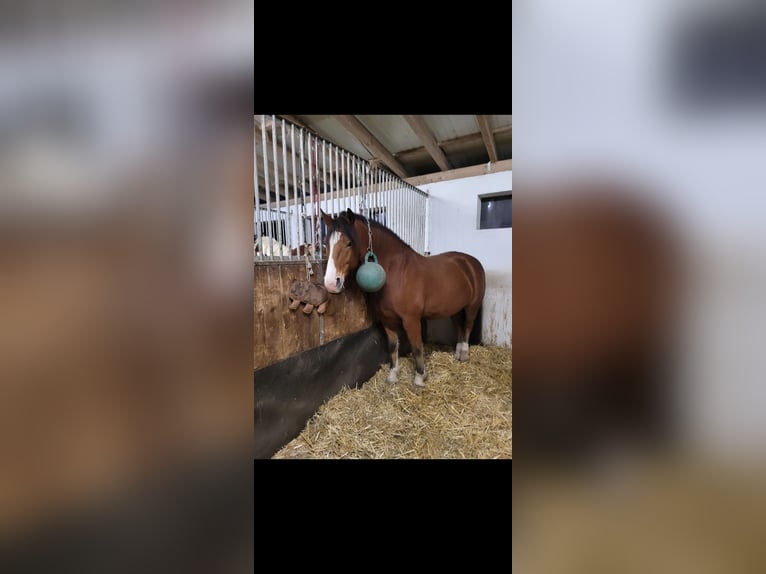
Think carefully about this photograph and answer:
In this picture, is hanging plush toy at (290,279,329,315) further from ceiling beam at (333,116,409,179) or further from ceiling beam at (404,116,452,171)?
ceiling beam at (404,116,452,171)

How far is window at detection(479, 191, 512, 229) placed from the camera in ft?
6.89

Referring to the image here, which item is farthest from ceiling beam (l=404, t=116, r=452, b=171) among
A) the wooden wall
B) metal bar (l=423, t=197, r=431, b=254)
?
the wooden wall

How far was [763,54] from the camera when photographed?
0.29 m

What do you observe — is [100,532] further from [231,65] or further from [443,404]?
[443,404]

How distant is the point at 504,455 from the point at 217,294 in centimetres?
127

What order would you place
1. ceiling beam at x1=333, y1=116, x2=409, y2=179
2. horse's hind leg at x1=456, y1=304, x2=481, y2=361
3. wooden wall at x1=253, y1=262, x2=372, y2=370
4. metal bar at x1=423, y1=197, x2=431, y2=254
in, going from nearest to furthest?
wooden wall at x1=253, y1=262, x2=372, y2=370, ceiling beam at x1=333, y1=116, x2=409, y2=179, horse's hind leg at x1=456, y1=304, x2=481, y2=361, metal bar at x1=423, y1=197, x2=431, y2=254

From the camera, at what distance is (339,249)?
119cm

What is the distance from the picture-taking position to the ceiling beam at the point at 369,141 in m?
1.47

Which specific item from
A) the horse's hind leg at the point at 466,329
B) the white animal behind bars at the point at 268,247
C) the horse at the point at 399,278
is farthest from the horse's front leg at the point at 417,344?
the white animal behind bars at the point at 268,247

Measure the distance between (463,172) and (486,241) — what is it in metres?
0.61

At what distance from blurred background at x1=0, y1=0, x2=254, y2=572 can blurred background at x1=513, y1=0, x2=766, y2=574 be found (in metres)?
0.35

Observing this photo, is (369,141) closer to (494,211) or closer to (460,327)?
(494,211)

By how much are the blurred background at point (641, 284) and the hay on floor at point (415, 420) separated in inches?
32.8

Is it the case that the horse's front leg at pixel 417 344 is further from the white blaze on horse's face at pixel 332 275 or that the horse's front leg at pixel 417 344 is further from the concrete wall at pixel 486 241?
the concrete wall at pixel 486 241
